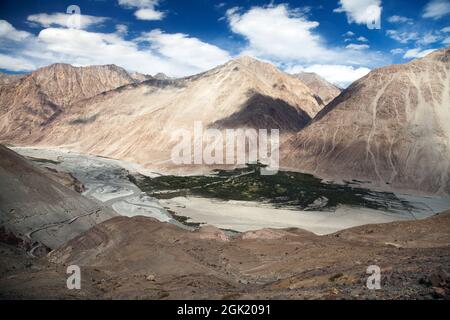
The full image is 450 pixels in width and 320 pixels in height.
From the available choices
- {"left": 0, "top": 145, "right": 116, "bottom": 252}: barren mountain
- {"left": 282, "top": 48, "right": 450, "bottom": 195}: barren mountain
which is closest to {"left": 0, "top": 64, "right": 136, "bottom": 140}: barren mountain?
{"left": 282, "top": 48, "right": 450, "bottom": 195}: barren mountain

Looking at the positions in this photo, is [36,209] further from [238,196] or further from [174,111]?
[174,111]

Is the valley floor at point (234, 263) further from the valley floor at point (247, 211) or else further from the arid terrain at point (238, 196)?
the valley floor at point (247, 211)

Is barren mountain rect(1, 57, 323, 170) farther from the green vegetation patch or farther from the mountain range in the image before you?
the green vegetation patch

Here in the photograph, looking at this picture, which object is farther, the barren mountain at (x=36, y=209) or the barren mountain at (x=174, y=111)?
the barren mountain at (x=174, y=111)

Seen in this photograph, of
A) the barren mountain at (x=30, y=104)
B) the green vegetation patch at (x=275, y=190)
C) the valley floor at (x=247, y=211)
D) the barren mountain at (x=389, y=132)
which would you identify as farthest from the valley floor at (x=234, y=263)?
the barren mountain at (x=30, y=104)

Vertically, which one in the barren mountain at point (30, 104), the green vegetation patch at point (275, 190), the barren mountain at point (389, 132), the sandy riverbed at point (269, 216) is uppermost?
the barren mountain at point (30, 104)
